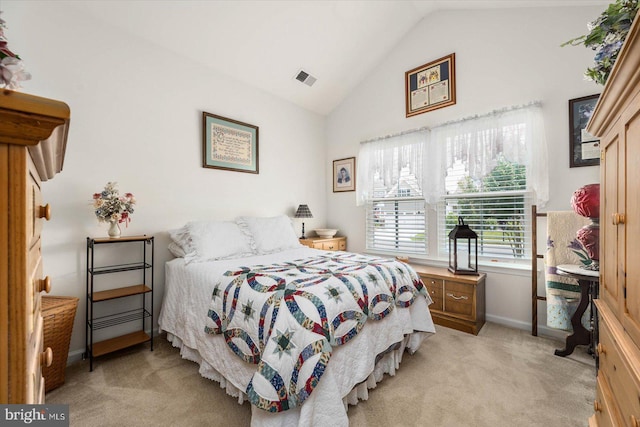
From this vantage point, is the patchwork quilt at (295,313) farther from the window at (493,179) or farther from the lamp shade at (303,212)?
the lamp shade at (303,212)

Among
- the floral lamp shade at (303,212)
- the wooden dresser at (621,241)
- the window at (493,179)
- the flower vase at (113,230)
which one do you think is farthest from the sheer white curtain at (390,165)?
the flower vase at (113,230)

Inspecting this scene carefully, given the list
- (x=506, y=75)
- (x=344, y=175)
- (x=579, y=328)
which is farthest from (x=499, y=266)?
(x=344, y=175)

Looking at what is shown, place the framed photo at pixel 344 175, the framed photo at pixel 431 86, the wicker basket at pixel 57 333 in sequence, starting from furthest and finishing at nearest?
the framed photo at pixel 344 175
the framed photo at pixel 431 86
the wicker basket at pixel 57 333

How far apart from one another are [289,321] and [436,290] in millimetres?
2103

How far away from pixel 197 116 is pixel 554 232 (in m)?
3.69

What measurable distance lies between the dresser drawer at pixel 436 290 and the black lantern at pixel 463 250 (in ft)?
0.71

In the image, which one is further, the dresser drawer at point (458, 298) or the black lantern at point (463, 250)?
the black lantern at point (463, 250)

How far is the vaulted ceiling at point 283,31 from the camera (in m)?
2.55

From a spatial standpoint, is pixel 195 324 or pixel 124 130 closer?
pixel 195 324

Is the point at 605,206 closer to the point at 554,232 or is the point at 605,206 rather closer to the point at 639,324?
the point at 639,324

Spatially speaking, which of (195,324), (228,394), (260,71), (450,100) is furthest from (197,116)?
(450,100)

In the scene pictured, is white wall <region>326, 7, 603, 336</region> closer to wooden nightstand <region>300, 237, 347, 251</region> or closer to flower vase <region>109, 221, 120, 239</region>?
wooden nightstand <region>300, 237, 347, 251</region>

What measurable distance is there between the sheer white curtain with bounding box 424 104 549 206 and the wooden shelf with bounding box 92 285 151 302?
10.4 feet

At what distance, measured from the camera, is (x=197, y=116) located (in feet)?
10.0
